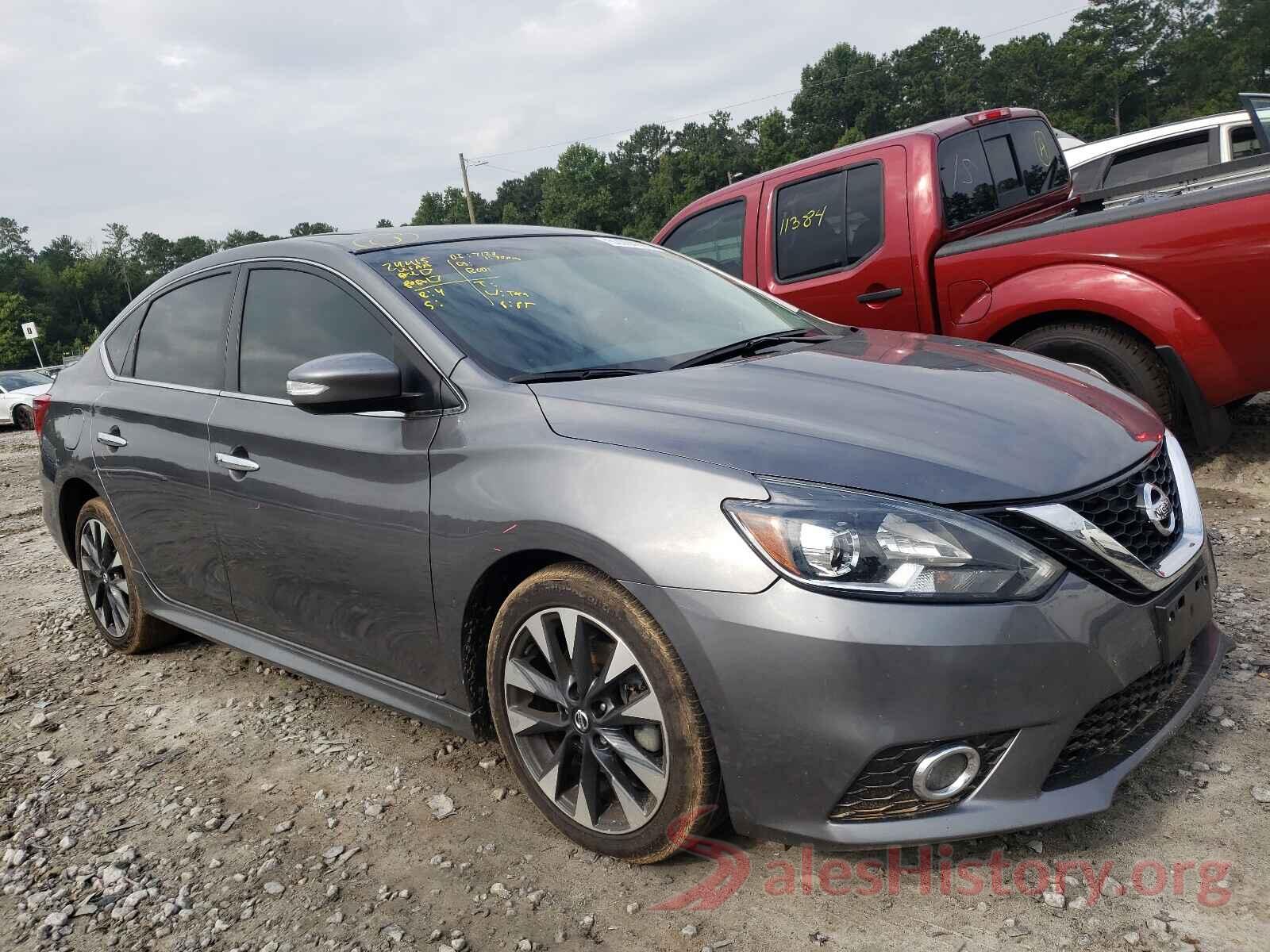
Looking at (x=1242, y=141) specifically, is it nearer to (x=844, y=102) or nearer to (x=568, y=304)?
(x=568, y=304)

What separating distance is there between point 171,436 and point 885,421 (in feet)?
8.60

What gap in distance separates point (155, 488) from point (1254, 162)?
212 inches

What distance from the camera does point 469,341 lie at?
272 cm

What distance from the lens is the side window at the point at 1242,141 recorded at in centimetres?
812

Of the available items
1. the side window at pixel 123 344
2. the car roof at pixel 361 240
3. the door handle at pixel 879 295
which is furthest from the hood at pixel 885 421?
A: the side window at pixel 123 344

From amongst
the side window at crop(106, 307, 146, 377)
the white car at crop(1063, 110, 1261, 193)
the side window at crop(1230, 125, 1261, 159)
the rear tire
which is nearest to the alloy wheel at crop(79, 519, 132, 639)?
the rear tire

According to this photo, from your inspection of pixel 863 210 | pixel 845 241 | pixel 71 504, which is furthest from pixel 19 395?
pixel 863 210

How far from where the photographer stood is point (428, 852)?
2.56 metres

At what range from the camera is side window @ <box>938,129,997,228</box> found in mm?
5230

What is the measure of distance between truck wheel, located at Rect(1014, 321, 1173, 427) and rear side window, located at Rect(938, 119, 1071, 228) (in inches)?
36.5

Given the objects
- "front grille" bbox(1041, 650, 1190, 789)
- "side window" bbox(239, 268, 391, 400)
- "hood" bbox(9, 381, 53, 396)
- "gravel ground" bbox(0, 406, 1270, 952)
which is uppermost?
"side window" bbox(239, 268, 391, 400)

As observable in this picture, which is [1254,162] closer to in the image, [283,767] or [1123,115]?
[283,767]

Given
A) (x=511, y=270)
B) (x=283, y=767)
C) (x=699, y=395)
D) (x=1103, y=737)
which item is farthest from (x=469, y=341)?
(x=1103, y=737)

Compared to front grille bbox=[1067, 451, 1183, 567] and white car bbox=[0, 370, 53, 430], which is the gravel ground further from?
white car bbox=[0, 370, 53, 430]
